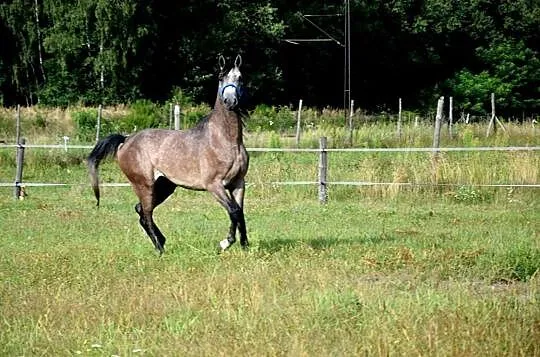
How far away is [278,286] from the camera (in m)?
8.06

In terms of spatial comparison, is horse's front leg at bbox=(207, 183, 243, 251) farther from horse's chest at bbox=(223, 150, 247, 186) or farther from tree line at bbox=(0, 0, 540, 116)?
tree line at bbox=(0, 0, 540, 116)

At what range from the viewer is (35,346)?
20.4 ft

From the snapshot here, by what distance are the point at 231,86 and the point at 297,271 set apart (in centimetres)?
256

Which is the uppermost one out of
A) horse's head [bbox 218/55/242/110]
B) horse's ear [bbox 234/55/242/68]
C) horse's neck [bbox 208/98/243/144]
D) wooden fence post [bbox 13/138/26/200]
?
horse's ear [bbox 234/55/242/68]

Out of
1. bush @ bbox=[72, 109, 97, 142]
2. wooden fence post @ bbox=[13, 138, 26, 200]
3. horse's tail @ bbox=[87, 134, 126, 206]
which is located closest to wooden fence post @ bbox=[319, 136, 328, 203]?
wooden fence post @ bbox=[13, 138, 26, 200]

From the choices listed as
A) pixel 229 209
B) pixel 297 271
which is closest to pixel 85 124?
pixel 229 209

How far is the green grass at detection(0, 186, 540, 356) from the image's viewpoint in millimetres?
5977

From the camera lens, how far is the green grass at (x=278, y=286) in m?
5.98

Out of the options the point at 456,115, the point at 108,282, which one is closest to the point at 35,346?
the point at 108,282

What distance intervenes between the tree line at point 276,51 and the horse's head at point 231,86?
112 ft

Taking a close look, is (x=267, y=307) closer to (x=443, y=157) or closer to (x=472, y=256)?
(x=472, y=256)

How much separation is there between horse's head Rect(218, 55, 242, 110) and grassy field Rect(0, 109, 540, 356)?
164 cm

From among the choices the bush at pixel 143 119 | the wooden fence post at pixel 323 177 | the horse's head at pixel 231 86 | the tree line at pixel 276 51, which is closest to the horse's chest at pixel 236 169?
the horse's head at pixel 231 86

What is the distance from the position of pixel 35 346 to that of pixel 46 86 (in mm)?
43339
